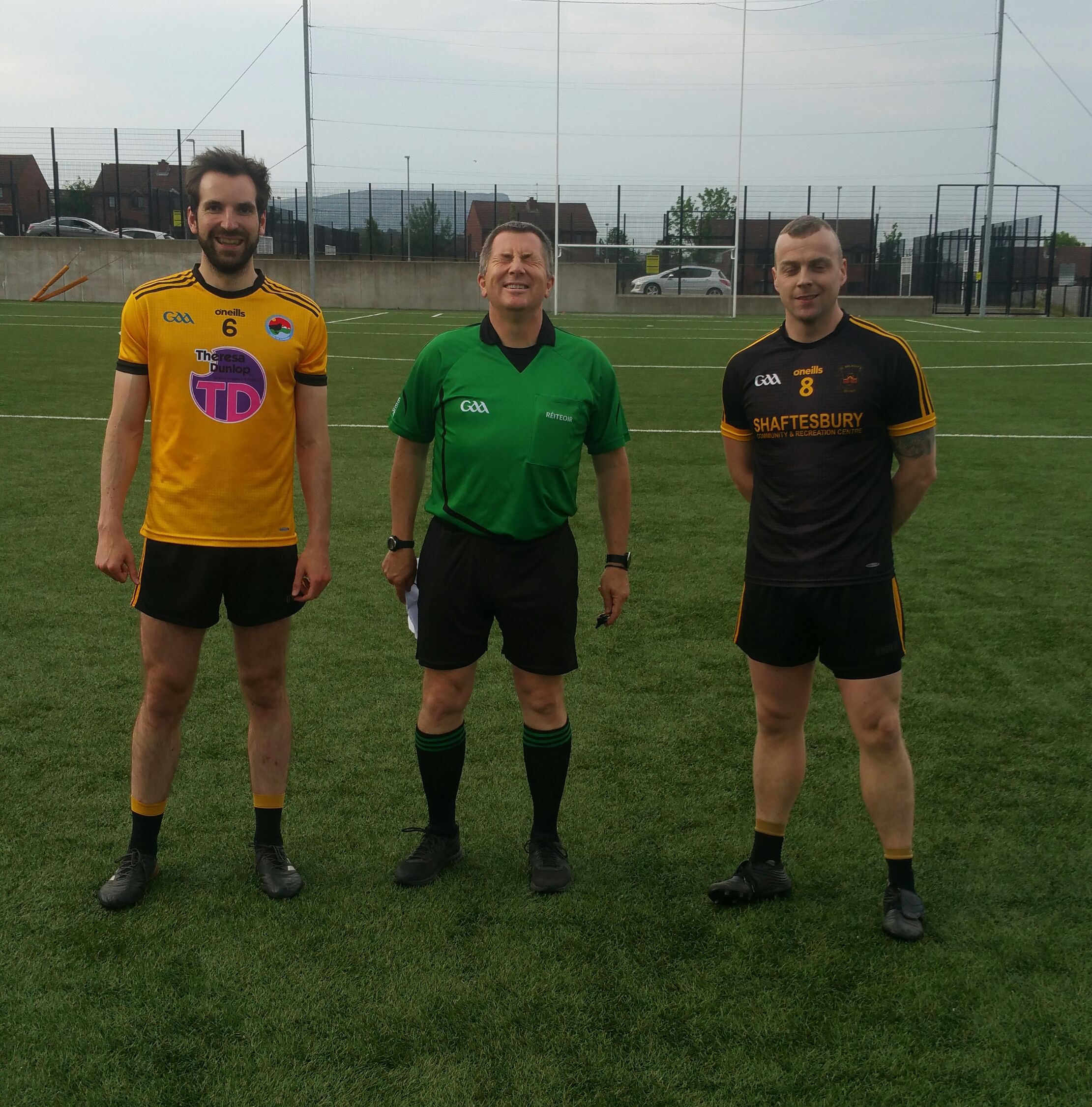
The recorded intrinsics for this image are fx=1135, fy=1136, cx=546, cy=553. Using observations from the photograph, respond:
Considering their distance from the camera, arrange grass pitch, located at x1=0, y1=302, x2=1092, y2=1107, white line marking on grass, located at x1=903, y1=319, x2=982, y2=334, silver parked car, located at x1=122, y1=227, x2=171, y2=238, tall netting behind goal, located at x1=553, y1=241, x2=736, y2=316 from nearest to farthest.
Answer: grass pitch, located at x1=0, y1=302, x2=1092, y2=1107 → white line marking on grass, located at x1=903, y1=319, x2=982, y2=334 → tall netting behind goal, located at x1=553, y1=241, x2=736, y2=316 → silver parked car, located at x1=122, y1=227, x2=171, y2=238

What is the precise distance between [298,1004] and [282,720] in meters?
0.84

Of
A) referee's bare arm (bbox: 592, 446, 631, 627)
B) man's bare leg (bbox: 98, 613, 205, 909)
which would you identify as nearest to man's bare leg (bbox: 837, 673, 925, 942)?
referee's bare arm (bbox: 592, 446, 631, 627)

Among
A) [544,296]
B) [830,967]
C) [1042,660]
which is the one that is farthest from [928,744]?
[544,296]

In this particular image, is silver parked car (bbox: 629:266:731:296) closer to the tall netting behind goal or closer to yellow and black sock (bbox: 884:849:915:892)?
the tall netting behind goal

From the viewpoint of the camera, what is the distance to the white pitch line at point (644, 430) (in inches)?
425

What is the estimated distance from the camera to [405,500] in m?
3.23

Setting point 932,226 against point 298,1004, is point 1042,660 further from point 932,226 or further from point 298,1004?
point 932,226

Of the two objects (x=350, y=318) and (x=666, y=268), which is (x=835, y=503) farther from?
(x=666, y=268)

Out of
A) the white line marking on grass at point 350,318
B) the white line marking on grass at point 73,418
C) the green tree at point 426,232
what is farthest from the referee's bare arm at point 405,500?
the green tree at point 426,232

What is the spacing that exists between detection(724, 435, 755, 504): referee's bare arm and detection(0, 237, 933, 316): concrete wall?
30.8 m

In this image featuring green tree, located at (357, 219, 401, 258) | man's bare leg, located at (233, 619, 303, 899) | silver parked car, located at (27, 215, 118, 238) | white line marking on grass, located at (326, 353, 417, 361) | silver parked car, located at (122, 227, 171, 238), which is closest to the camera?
man's bare leg, located at (233, 619, 303, 899)

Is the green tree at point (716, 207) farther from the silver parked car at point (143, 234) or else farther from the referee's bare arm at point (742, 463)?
the referee's bare arm at point (742, 463)

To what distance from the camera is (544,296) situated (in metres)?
3.23

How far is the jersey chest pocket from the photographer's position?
3029 millimetres
